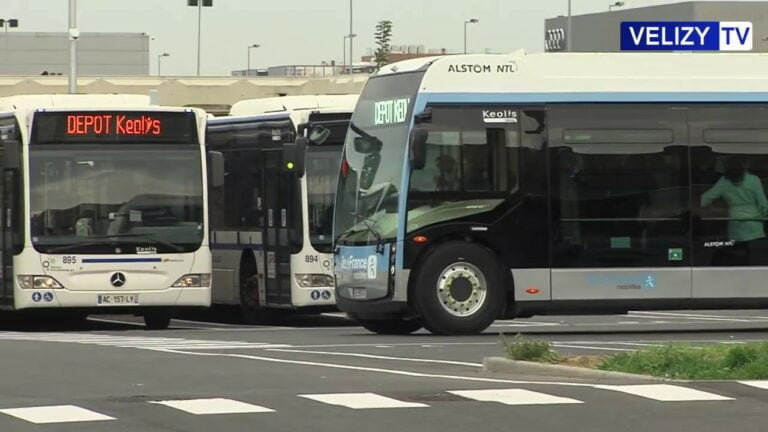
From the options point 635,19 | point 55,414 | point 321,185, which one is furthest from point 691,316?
point 635,19

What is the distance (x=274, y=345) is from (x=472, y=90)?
13.0ft

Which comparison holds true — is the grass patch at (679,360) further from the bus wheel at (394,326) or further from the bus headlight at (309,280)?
the bus headlight at (309,280)

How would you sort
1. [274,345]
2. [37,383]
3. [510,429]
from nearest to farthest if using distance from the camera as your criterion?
[510,429] → [37,383] → [274,345]

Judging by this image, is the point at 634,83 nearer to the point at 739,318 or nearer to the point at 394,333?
the point at 394,333

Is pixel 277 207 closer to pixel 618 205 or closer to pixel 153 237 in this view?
pixel 153 237

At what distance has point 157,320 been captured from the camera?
24.8 metres

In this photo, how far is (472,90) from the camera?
20734 millimetres

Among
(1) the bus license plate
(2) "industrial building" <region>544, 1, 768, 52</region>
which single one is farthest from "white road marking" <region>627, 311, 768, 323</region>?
(2) "industrial building" <region>544, 1, 768, 52</region>

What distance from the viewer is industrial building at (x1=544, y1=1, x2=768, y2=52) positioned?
7412cm

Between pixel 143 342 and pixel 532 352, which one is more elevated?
pixel 532 352

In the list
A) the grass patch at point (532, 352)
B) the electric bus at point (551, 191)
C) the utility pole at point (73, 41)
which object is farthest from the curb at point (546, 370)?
the utility pole at point (73, 41)

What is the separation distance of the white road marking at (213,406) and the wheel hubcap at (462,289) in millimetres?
8038

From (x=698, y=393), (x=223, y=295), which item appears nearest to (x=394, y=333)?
(x=223, y=295)

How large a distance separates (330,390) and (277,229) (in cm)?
1218
